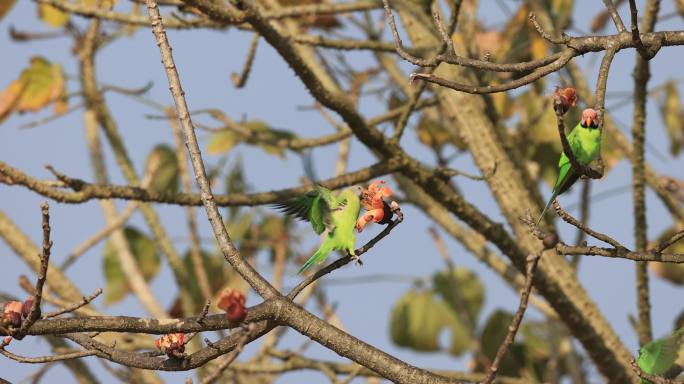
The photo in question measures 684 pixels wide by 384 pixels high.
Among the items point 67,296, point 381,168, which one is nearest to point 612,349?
point 381,168

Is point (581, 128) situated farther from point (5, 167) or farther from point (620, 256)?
point (5, 167)

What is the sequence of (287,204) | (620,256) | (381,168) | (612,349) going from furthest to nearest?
(612,349) < (381,168) < (287,204) < (620,256)

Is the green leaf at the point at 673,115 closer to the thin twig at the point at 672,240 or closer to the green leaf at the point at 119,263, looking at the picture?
the green leaf at the point at 119,263

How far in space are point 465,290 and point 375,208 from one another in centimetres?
514

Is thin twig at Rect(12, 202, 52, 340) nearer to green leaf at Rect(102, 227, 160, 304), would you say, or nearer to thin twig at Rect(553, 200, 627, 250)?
thin twig at Rect(553, 200, 627, 250)

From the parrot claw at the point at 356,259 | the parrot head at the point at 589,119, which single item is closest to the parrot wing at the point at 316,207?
the parrot claw at the point at 356,259

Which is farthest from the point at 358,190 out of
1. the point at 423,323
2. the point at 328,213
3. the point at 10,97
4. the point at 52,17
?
the point at 423,323

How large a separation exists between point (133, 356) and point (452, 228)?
3.15 meters

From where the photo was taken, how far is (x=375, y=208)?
2932 millimetres

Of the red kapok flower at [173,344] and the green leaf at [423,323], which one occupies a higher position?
the green leaf at [423,323]

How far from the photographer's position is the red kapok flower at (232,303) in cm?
239

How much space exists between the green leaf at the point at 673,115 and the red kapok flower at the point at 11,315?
571cm

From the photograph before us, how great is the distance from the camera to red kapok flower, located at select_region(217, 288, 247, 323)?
7.86ft

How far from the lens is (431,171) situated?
4.56 m
